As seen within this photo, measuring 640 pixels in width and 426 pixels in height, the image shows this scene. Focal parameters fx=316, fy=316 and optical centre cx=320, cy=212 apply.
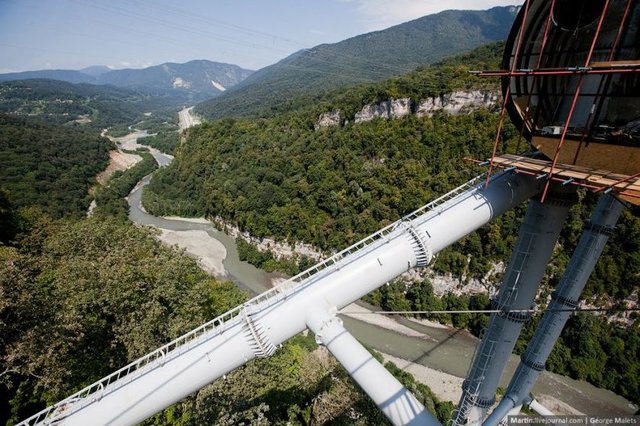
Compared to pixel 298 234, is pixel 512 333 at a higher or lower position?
higher

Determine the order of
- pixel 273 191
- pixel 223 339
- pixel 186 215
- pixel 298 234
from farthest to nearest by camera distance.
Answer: pixel 186 215
pixel 273 191
pixel 298 234
pixel 223 339

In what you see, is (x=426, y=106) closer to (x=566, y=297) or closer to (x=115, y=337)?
(x=566, y=297)

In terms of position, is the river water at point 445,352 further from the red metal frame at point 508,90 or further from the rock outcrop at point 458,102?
the rock outcrop at point 458,102

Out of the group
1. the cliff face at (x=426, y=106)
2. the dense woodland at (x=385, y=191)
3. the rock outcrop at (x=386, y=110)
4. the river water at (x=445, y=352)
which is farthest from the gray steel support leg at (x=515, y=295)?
the rock outcrop at (x=386, y=110)

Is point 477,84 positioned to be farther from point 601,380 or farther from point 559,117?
point 559,117

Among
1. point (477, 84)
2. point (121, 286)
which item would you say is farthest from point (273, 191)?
point (121, 286)

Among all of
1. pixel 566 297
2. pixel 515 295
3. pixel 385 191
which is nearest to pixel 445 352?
pixel 385 191

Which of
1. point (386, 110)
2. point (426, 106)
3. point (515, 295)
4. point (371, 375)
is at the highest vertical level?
point (371, 375)
